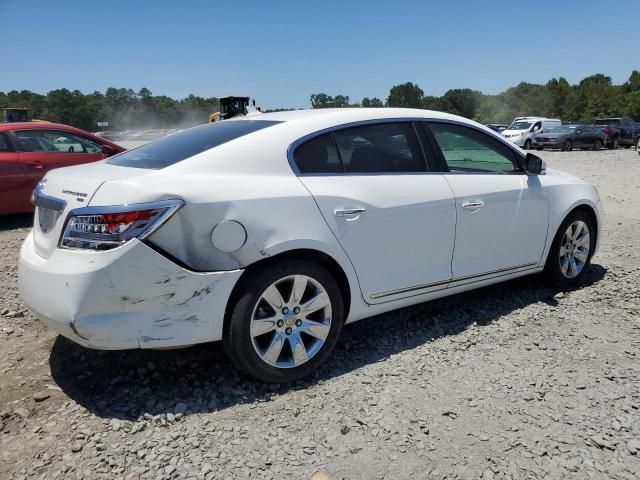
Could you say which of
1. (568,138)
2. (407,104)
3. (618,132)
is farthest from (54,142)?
(407,104)

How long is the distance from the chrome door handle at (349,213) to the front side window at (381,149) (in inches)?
11.5

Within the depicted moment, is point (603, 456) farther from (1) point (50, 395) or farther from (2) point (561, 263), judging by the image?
(1) point (50, 395)

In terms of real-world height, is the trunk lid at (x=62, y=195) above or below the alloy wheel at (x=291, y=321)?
above

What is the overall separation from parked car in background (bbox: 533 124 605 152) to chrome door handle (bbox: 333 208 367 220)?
27350 mm

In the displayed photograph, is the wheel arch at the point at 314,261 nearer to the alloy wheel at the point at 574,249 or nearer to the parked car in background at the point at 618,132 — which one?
the alloy wheel at the point at 574,249

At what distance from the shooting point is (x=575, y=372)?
3.21 m

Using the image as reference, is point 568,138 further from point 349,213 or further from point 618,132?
point 349,213

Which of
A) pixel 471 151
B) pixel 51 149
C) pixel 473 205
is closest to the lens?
pixel 473 205

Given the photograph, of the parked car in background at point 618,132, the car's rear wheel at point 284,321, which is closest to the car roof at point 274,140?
the car's rear wheel at point 284,321

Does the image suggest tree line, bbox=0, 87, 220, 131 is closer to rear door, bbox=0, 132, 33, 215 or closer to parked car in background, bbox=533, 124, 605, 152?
parked car in background, bbox=533, 124, 605, 152

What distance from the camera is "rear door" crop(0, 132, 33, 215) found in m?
7.43

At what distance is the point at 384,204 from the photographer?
3301 mm

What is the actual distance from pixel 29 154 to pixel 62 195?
5.71 meters

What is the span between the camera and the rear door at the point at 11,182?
7.43 meters
